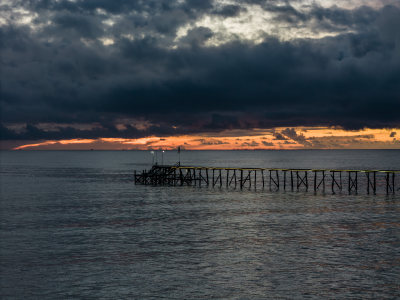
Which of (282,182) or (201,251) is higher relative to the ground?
(201,251)

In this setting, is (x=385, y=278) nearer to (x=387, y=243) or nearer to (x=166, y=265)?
(x=387, y=243)

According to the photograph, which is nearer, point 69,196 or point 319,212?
point 319,212

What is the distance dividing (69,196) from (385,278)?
192 feet

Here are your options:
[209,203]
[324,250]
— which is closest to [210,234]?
[324,250]

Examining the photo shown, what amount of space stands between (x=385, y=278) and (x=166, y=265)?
1321 centimetres

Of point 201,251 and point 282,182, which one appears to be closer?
point 201,251

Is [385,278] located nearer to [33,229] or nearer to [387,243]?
[387,243]

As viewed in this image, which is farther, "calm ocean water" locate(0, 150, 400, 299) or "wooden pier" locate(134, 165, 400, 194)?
"wooden pier" locate(134, 165, 400, 194)

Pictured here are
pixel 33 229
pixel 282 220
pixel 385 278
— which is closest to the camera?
pixel 385 278

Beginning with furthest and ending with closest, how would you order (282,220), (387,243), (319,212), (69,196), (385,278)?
1. (69,196)
2. (319,212)
3. (282,220)
4. (387,243)
5. (385,278)

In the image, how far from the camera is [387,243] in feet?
114

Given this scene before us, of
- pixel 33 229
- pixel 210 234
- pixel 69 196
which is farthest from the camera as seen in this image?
pixel 69 196

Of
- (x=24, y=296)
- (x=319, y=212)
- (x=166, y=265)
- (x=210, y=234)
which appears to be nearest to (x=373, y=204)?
(x=319, y=212)

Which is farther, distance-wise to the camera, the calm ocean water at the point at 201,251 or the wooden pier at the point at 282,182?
the wooden pier at the point at 282,182
